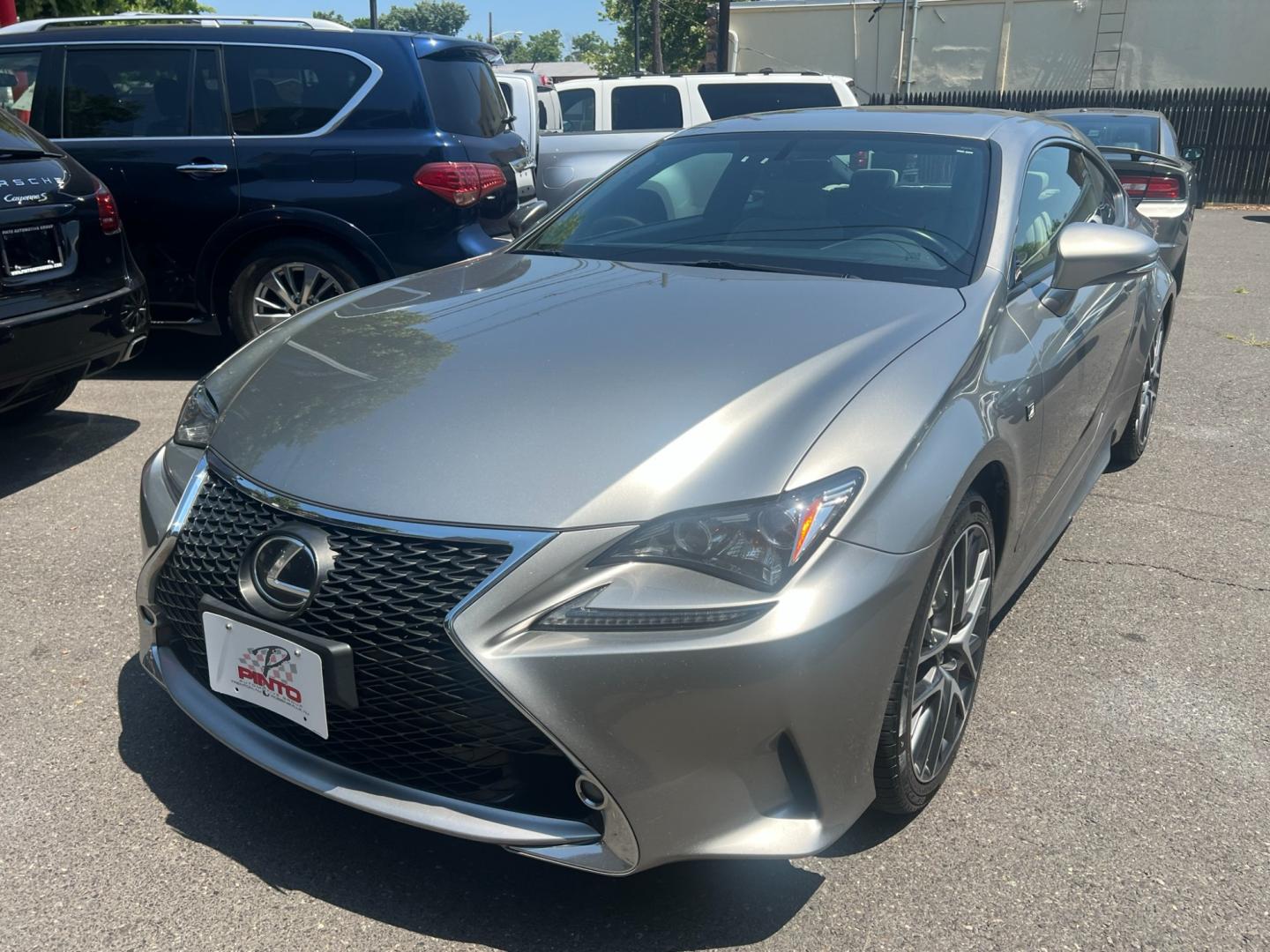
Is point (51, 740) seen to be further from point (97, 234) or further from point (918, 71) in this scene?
point (918, 71)

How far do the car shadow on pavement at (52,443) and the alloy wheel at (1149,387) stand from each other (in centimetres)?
468

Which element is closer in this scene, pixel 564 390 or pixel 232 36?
pixel 564 390

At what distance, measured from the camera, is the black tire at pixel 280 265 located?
6312 mm

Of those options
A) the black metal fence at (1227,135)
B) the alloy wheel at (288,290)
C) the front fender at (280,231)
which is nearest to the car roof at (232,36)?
the front fender at (280,231)

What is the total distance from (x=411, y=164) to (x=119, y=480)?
241 centimetres

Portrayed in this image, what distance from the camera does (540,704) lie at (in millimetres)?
1987

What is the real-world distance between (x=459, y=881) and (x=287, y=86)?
5231mm

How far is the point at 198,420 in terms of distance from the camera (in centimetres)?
287

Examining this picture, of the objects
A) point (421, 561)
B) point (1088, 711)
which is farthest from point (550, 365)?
point (1088, 711)

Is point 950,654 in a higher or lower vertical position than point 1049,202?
lower

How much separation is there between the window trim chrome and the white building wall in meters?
27.2

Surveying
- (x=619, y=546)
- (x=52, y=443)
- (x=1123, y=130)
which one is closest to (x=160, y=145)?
(x=52, y=443)

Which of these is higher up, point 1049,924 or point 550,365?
point 550,365

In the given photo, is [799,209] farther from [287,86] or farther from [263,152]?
[287,86]
